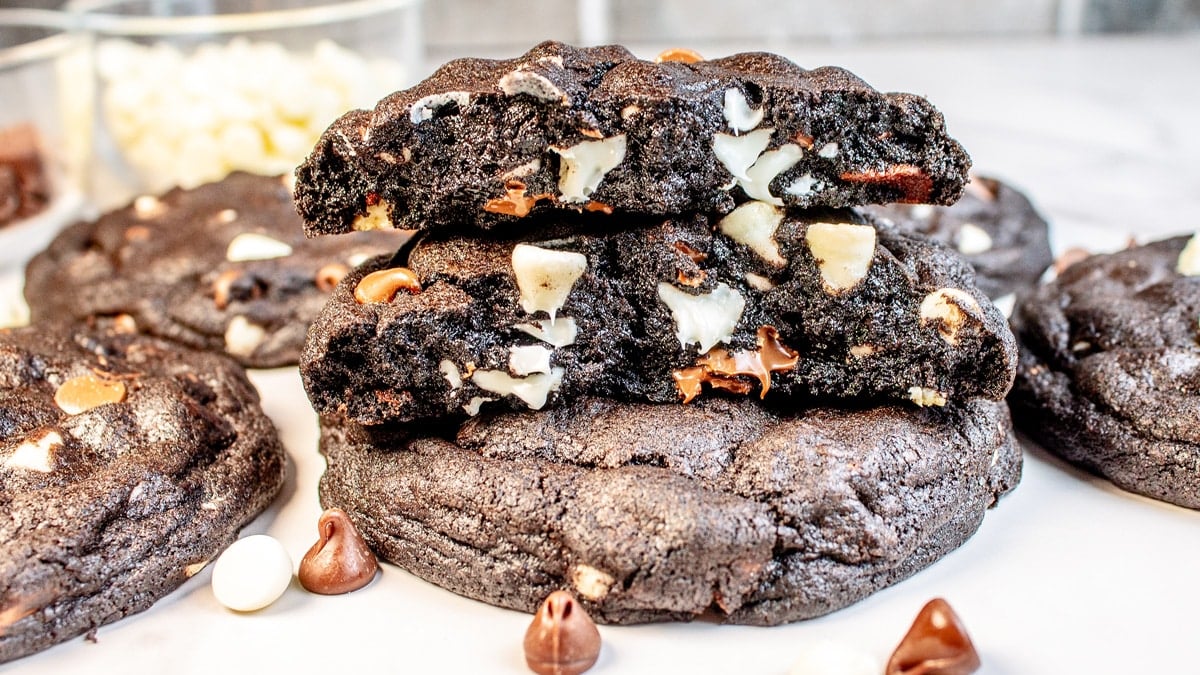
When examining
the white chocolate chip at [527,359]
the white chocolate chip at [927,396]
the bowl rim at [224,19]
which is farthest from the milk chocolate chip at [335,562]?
the bowl rim at [224,19]

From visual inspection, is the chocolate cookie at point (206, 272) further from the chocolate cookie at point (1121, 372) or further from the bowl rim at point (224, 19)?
the chocolate cookie at point (1121, 372)

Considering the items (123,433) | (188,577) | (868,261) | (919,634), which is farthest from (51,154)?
(919,634)

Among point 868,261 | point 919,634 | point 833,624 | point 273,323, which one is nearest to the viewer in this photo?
point 919,634

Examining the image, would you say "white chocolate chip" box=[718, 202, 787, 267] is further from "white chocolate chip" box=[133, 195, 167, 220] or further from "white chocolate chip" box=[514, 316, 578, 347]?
"white chocolate chip" box=[133, 195, 167, 220]

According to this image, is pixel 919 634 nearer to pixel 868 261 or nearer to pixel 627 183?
pixel 868 261

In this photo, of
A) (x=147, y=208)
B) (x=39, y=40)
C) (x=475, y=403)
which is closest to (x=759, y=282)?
(x=475, y=403)
